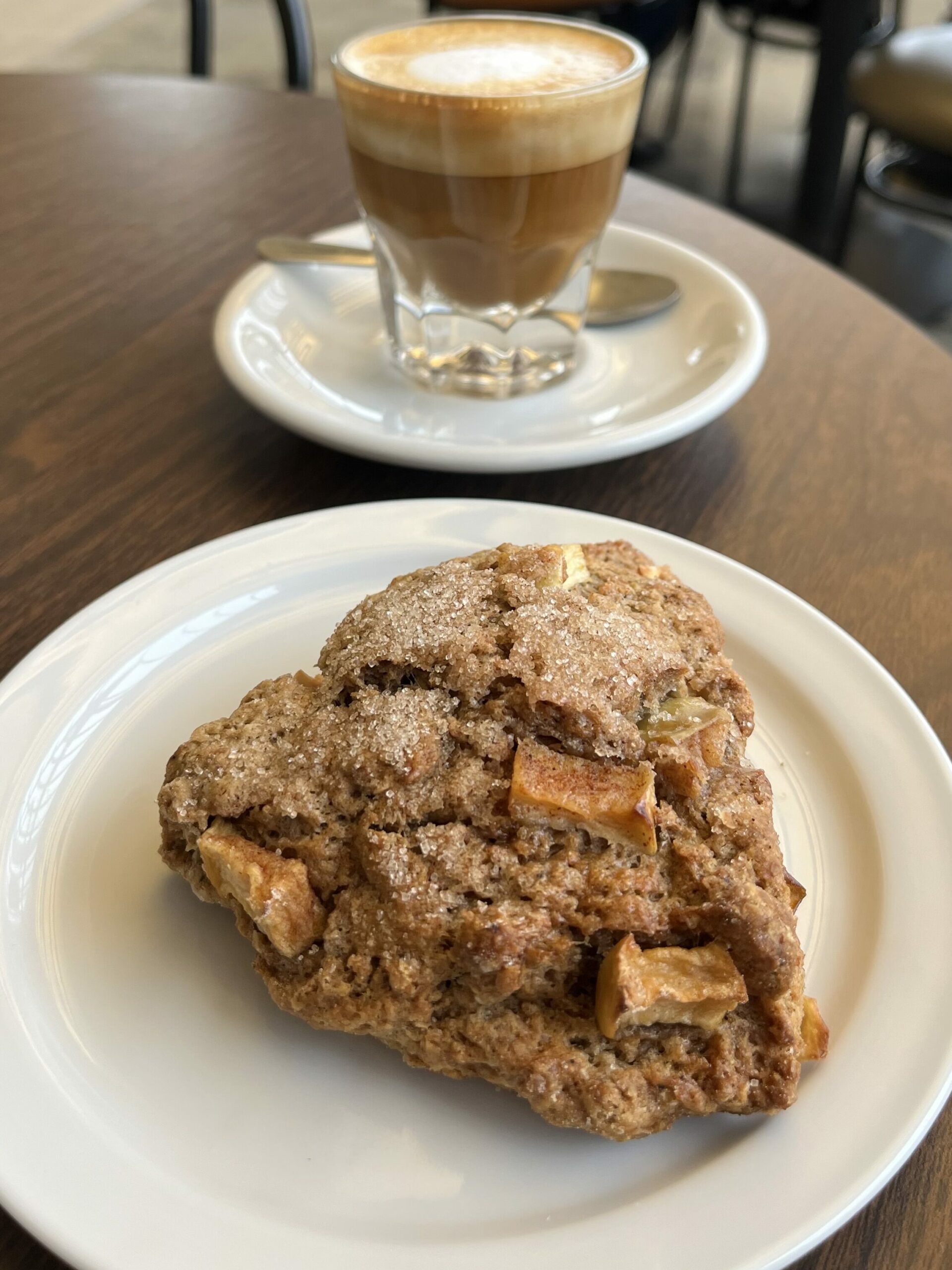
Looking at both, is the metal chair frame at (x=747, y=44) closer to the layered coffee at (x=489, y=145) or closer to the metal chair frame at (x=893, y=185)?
the metal chair frame at (x=893, y=185)

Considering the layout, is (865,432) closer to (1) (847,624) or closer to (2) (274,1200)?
(1) (847,624)

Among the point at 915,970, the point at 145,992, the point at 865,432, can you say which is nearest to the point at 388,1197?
the point at 145,992

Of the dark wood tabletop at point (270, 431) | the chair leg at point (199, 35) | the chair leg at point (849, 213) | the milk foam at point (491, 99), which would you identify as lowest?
the chair leg at point (849, 213)

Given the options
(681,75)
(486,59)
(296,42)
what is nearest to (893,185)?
(681,75)

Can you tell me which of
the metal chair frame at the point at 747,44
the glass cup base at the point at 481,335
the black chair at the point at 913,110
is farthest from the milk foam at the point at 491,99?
the metal chair frame at the point at 747,44

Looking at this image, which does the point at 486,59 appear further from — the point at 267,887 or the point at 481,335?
the point at 267,887
